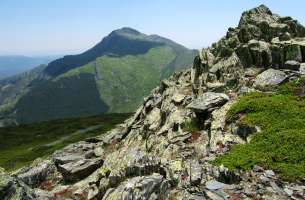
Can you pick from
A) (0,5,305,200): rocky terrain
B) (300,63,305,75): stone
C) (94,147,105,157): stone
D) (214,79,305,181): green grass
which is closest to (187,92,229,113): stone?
(0,5,305,200): rocky terrain

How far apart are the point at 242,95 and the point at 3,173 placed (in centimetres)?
2422

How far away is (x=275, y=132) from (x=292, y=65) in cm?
1650

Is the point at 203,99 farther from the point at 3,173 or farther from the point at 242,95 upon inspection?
the point at 3,173

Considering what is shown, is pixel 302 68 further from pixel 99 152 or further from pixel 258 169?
pixel 99 152

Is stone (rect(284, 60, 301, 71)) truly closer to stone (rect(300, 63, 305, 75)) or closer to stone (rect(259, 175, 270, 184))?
stone (rect(300, 63, 305, 75))

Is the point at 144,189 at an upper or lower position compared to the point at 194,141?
lower

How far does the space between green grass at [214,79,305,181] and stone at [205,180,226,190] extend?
196 centimetres

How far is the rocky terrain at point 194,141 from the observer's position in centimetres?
2467

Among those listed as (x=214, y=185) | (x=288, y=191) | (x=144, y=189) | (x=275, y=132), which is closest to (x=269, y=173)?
(x=288, y=191)

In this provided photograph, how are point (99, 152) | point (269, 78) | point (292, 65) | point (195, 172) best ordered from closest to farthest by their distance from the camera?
point (195, 172)
point (269, 78)
point (292, 65)
point (99, 152)

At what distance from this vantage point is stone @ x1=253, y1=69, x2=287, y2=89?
1551 inches

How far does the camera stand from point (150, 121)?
51.5 meters

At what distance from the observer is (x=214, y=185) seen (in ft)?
77.5

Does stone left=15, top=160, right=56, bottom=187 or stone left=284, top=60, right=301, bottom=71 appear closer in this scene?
stone left=284, top=60, right=301, bottom=71
